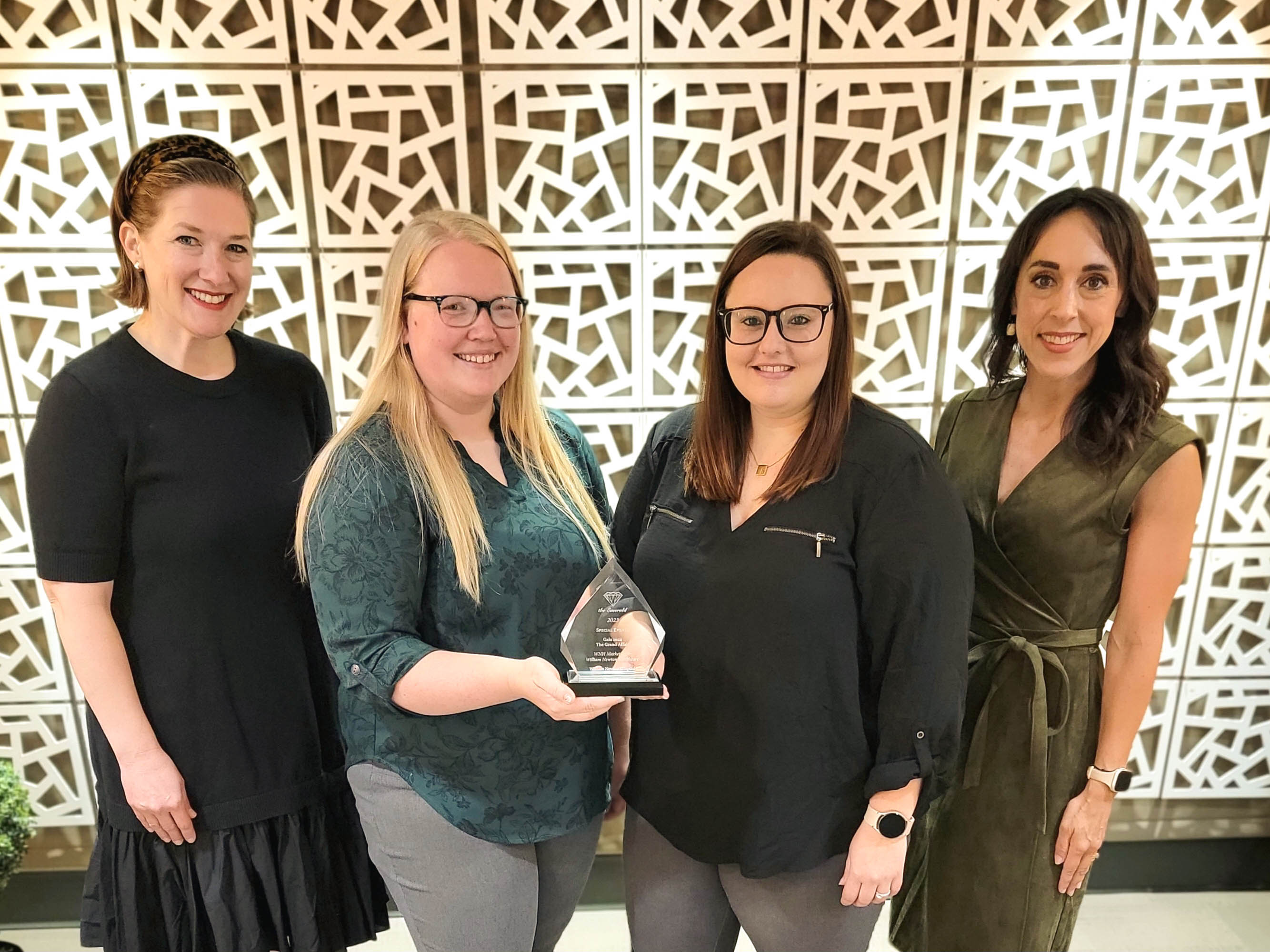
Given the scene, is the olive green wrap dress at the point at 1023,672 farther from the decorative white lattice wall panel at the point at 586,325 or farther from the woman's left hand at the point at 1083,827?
the decorative white lattice wall panel at the point at 586,325

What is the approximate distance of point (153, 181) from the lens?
152cm

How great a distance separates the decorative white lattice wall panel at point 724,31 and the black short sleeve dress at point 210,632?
1.34 m

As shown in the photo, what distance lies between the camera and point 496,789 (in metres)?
1.44

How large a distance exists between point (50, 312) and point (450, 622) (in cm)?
183

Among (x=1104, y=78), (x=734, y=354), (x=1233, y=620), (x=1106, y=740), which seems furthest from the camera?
(x=1233, y=620)

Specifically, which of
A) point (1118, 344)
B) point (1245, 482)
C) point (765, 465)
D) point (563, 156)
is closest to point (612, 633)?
point (765, 465)

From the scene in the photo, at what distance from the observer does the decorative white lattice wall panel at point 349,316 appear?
2393 mm

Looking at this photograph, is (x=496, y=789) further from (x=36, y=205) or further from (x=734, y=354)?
(x=36, y=205)

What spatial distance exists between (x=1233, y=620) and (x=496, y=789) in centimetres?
252

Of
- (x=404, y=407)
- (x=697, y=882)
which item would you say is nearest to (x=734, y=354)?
(x=404, y=407)

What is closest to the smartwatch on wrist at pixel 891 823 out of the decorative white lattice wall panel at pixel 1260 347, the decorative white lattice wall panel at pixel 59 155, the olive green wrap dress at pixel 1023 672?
the olive green wrap dress at pixel 1023 672

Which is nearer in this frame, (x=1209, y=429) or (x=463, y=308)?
(x=463, y=308)

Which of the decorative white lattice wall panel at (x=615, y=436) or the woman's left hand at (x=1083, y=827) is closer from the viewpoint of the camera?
the woman's left hand at (x=1083, y=827)

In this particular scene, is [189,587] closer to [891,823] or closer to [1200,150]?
[891,823]
